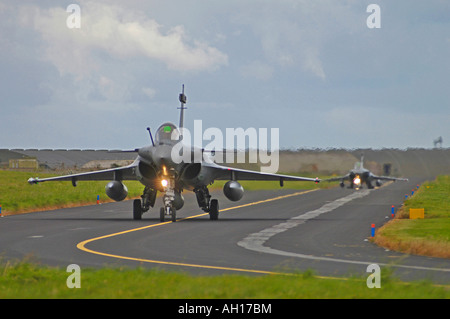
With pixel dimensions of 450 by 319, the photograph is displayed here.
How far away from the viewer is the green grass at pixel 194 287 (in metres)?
11.7

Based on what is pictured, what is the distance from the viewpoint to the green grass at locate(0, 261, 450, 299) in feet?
38.4

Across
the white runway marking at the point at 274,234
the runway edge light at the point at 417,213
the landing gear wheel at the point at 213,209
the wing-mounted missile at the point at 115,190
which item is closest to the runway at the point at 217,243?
the white runway marking at the point at 274,234

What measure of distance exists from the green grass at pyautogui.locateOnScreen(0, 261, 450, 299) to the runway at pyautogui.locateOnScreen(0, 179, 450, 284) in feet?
5.53

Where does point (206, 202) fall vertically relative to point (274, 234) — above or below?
above

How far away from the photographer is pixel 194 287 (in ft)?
40.3

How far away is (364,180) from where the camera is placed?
80.8m

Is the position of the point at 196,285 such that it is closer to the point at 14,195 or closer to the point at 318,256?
the point at 318,256

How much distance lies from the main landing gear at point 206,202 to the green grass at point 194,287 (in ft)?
61.4

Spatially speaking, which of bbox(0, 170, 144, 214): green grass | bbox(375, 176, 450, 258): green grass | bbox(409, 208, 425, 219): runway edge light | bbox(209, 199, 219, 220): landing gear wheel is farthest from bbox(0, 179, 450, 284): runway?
bbox(0, 170, 144, 214): green grass

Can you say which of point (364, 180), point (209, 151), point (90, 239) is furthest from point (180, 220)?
point (364, 180)

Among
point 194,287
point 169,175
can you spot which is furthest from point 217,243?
point 194,287

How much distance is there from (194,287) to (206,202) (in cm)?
2157

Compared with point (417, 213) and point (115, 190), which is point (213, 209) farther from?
point (417, 213)
